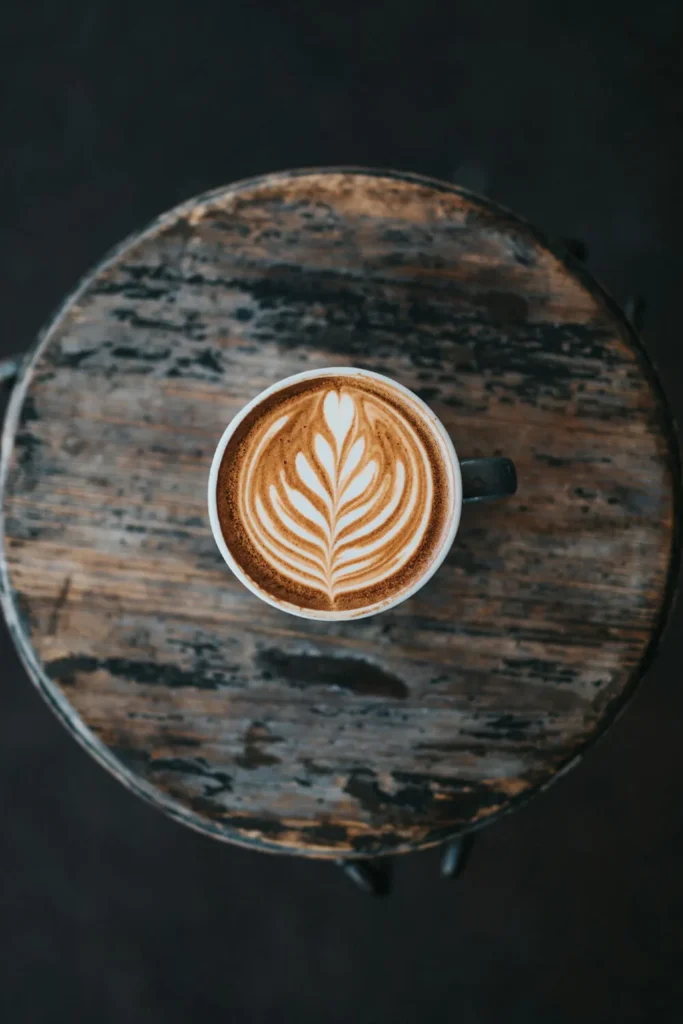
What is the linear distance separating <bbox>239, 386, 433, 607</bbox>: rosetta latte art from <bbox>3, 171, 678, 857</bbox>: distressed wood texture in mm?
128

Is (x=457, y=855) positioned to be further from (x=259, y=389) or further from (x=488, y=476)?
(x=259, y=389)

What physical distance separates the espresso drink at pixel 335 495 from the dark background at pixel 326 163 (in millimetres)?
1113

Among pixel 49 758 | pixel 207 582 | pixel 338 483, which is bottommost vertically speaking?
pixel 49 758

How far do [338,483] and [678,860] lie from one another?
139 centimetres

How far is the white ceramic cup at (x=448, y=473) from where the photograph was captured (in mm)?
855

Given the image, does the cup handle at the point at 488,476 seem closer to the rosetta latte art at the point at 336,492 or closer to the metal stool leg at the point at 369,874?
the rosetta latte art at the point at 336,492

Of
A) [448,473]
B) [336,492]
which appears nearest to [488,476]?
[448,473]

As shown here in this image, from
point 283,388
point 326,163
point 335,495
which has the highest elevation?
point 326,163

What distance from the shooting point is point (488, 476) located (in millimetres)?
875

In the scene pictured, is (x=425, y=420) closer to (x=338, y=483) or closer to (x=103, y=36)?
(x=338, y=483)

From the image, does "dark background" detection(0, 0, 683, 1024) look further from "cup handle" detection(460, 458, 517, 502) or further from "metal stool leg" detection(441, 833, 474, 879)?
"cup handle" detection(460, 458, 517, 502)

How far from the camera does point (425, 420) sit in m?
0.89

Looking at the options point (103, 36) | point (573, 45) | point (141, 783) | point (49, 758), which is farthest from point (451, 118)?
point (49, 758)

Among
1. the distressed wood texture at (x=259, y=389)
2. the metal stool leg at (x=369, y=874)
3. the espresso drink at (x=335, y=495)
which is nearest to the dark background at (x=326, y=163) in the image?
the metal stool leg at (x=369, y=874)
